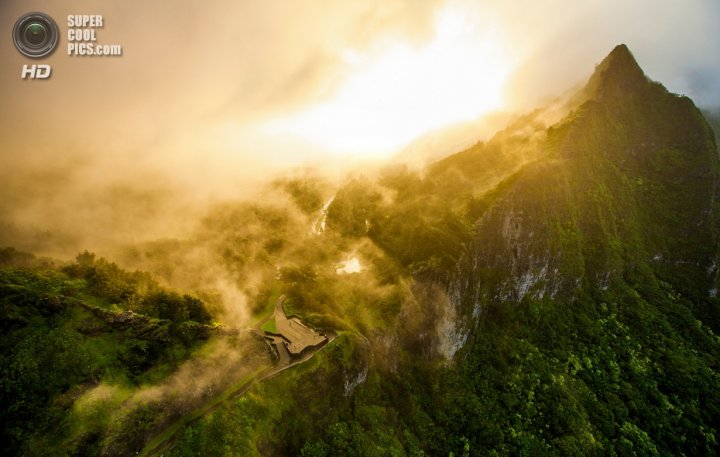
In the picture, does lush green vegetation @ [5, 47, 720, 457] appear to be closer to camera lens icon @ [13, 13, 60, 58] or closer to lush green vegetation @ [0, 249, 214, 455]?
lush green vegetation @ [0, 249, 214, 455]

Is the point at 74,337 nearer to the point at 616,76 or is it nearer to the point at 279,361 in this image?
the point at 279,361

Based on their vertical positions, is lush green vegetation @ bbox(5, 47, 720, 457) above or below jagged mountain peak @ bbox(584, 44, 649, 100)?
below

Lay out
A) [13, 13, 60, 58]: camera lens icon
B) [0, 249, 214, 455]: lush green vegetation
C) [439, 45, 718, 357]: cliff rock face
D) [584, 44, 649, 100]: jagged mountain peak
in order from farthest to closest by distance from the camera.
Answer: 1. [584, 44, 649, 100]: jagged mountain peak
2. [439, 45, 718, 357]: cliff rock face
3. [13, 13, 60, 58]: camera lens icon
4. [0, 249, 214, 455]: lush green vegetation

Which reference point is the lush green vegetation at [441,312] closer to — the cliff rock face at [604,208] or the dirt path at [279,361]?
the dirt path at [279,361]

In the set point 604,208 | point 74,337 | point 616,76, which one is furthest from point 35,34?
point 616,76

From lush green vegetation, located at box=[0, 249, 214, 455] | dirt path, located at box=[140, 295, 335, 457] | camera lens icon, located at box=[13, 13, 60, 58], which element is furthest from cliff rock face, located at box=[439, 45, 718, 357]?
camera lens icon, located at box=[13, 13, 60, 58]

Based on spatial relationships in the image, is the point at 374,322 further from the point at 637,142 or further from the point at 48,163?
the point at 637,142

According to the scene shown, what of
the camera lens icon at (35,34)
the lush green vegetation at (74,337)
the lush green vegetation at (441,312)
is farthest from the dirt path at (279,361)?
the camera lens icon at (35,34)

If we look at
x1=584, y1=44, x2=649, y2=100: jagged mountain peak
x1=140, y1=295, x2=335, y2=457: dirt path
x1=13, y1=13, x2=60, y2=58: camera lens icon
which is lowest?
x1=140, y1=295, x2=335, y2=457: dirt path
